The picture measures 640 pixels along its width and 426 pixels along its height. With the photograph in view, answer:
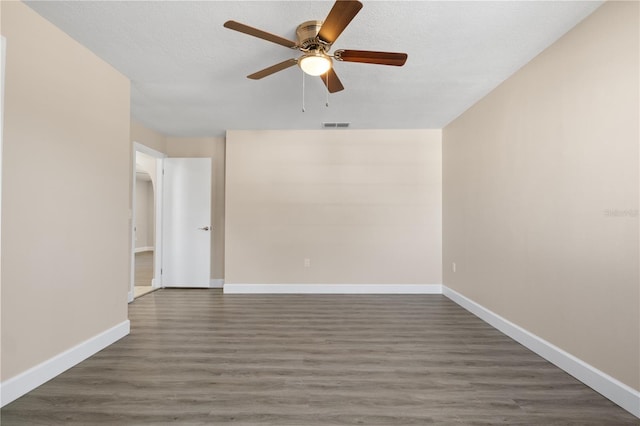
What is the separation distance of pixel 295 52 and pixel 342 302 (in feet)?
10.1

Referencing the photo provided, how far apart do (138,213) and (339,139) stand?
28.8 ft

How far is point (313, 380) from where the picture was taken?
6.92ft

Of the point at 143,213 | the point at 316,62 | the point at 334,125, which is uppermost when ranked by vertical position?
the point at 334,125

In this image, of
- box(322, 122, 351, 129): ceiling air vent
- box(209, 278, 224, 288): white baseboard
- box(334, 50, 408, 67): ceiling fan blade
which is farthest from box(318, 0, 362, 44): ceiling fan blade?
box(209, 278, 224, 288): white baseboard

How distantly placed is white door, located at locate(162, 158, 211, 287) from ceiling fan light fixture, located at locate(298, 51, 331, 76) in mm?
3423

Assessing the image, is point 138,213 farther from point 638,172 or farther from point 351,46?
point 638,172

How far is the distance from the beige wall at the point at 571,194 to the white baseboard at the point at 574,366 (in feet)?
0.15

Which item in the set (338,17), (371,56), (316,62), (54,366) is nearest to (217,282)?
(54,366)

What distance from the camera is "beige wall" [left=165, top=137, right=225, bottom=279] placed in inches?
198

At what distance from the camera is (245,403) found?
185 cm

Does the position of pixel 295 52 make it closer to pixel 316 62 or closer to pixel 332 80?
pixel 332 80

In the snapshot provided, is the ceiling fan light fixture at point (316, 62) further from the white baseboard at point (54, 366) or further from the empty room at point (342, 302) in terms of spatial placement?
the white baseboard at point (54, 366)

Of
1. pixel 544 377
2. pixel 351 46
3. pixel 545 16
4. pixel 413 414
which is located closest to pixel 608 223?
pixel 544 377

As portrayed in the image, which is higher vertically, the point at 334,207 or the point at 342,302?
the point at 334,207
